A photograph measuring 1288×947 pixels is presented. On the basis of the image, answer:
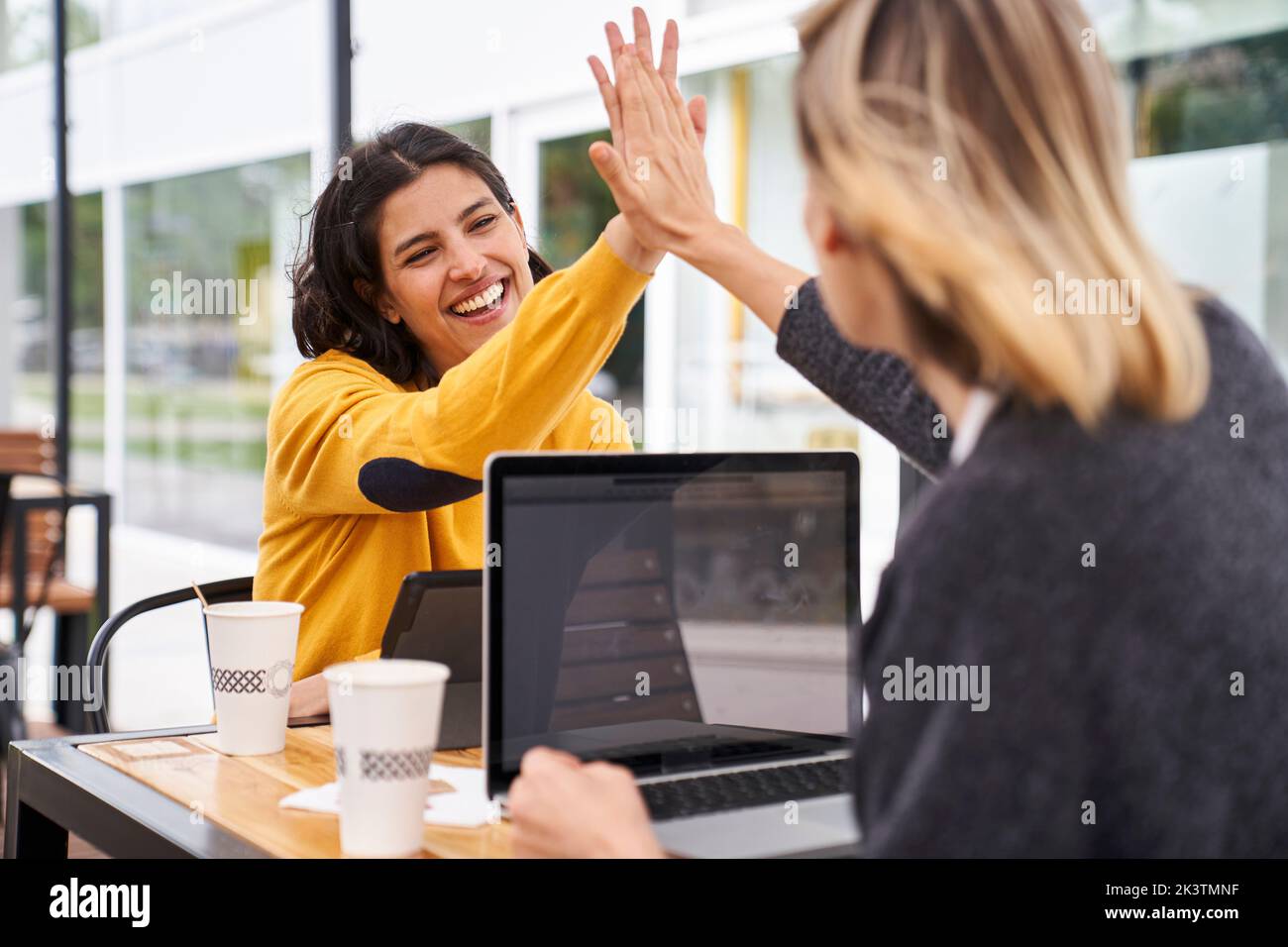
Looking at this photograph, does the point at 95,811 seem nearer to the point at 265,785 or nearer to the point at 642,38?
the point at 265,785

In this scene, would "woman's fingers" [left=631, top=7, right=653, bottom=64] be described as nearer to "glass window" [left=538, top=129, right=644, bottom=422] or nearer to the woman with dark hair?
the woman with dark hair

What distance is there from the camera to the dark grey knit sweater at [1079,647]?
2.46 feet

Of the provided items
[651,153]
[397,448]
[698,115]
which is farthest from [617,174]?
[397,448]

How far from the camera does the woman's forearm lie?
137 centimetres

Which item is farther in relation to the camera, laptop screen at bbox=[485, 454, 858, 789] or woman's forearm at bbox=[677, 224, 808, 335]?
woman's forearm at bbox=[677, 224, 808, 335]

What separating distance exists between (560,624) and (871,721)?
412mm

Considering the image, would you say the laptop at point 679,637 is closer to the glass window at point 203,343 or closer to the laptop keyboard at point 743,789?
the laptop keyboard at point 743,789

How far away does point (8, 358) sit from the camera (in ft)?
23.4

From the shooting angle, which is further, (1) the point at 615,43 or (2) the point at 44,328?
(2) the point at 44,328

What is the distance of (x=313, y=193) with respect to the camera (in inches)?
85.9

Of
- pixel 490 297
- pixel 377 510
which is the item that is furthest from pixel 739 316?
pixel 377 510

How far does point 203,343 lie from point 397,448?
497 centimetres

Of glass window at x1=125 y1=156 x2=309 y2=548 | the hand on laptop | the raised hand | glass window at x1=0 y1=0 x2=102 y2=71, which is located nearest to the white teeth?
the raised hand
